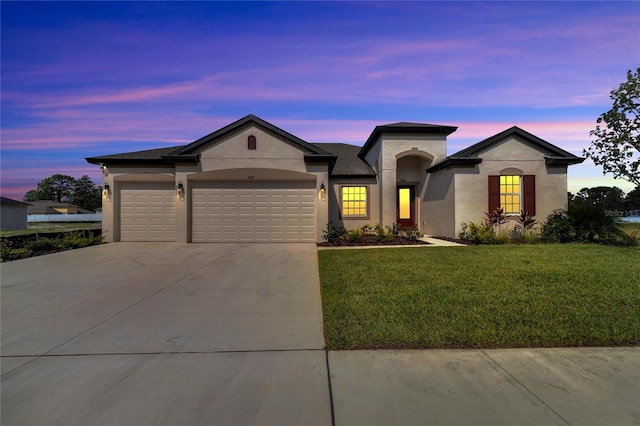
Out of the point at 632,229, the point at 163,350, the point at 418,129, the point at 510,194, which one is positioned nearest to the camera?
the point at 163,350

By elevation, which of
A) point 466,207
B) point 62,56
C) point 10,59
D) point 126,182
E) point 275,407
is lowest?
point 275,407

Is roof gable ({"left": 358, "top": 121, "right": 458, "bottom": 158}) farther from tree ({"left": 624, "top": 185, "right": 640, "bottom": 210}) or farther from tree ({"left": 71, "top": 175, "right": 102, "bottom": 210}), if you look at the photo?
tree ({"left": 71, "top": 175, "right": 102, "bottom": 210})

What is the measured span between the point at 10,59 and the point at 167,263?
23.5 ft

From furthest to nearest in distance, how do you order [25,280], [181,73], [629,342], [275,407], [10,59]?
1. [181,73]
2. [10,59]
3. [25,280]
4. [629,342]
5. [275,407]

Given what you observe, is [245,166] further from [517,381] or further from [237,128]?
[517,381]

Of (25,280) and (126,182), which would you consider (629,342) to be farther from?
(126,182)

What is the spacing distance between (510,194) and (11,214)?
39503mm

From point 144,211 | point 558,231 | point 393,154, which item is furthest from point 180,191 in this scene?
point 558,231

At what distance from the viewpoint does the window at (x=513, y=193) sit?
12.8 m

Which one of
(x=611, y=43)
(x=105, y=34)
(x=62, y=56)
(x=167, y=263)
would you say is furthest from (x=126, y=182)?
(x=611, y=43)

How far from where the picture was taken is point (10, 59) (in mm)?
8570

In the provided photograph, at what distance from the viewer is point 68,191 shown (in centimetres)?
7400

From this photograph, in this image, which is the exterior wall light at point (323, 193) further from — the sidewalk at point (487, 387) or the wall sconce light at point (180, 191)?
the sidewalk at point (487, 387)

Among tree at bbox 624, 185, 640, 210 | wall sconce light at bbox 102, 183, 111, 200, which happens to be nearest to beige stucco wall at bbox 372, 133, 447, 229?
tree at bbox 624, 185, 640, 210
